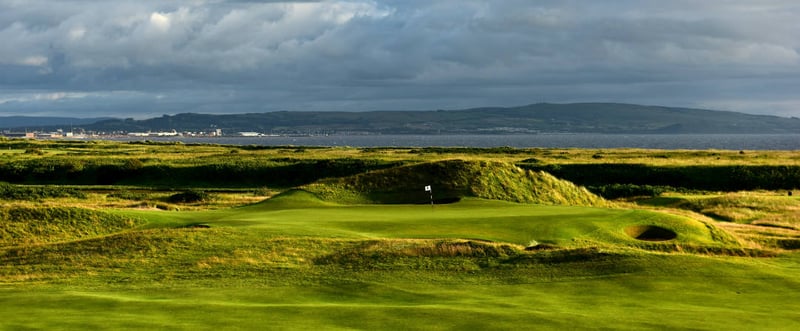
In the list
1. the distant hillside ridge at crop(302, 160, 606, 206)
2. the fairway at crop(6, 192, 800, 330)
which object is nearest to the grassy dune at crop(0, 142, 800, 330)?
the fairway at crop(6, 192, 800, 330)

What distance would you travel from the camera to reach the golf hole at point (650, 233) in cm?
3459

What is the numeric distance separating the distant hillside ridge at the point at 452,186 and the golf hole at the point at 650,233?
12.5m

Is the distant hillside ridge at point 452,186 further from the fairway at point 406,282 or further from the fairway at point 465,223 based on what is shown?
the fairway at point 406,282

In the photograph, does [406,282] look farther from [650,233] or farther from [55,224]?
[55,224]

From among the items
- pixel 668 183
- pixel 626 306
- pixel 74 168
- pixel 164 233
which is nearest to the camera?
pixel 626 306

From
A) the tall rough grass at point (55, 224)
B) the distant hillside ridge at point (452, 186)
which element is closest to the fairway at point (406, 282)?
the tall rough grass at point (55, 224)

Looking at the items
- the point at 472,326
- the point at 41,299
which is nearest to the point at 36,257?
the point at 41,299

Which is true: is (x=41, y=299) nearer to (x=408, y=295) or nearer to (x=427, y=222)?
(x=408, y=295)

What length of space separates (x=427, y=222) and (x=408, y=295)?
499 inches

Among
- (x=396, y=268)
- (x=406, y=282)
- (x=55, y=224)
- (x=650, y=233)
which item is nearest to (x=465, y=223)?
(x=650, y=233)

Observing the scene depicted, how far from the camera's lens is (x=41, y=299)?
71.2 feet

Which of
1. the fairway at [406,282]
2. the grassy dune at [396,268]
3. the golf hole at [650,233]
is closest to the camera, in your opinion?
the fairway at [406,282]

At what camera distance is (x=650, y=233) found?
3522 centimetres

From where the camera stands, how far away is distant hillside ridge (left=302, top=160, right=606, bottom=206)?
47.7m
